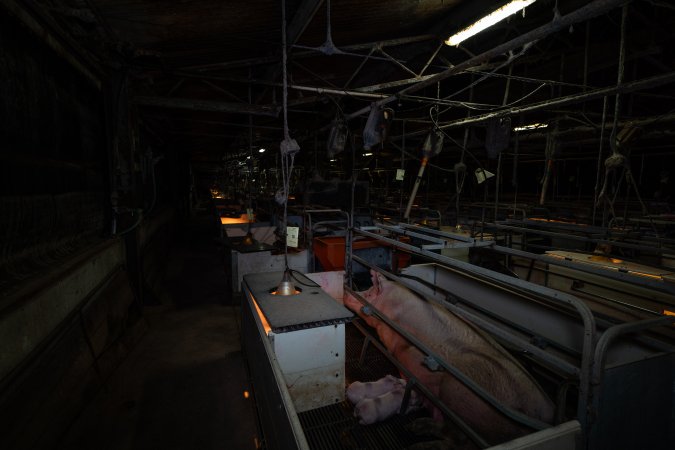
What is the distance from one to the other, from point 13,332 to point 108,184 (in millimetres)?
3610

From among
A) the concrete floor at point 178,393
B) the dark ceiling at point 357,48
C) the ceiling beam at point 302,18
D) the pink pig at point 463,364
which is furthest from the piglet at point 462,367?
the ceiling beam at point 302,18

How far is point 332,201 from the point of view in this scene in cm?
1045

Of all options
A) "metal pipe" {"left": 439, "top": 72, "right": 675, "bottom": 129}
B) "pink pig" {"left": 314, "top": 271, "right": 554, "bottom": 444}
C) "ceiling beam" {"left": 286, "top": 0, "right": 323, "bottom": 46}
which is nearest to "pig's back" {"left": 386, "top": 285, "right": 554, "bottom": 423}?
"pink pig" {"left": 314, "top": 271, "right": 554, "bottom": 444}

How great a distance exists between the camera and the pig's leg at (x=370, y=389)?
129 inches

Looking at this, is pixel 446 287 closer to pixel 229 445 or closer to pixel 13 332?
pixel 229 445

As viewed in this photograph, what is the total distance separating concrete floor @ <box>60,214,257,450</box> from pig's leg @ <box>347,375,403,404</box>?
1.12 metres

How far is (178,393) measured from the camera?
409 centimetres

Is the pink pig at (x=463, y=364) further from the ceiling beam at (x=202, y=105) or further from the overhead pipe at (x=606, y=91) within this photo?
the ceiling beam at (x=202, y=105)

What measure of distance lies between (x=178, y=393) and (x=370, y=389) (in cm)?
246

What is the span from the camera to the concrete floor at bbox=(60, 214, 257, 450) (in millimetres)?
3373

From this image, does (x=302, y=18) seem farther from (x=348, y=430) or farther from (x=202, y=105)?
(x=348, y=430)

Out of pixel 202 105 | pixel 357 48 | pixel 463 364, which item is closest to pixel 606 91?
pixel 463 364

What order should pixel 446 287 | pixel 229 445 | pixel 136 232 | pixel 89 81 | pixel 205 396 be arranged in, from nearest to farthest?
1. pixel 229 445
2. pixel 205 396
3. pixel 89 81
4. pixel 446 287
5. pixel 136 232

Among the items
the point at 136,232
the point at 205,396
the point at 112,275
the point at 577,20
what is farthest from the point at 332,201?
the point at 577,20
